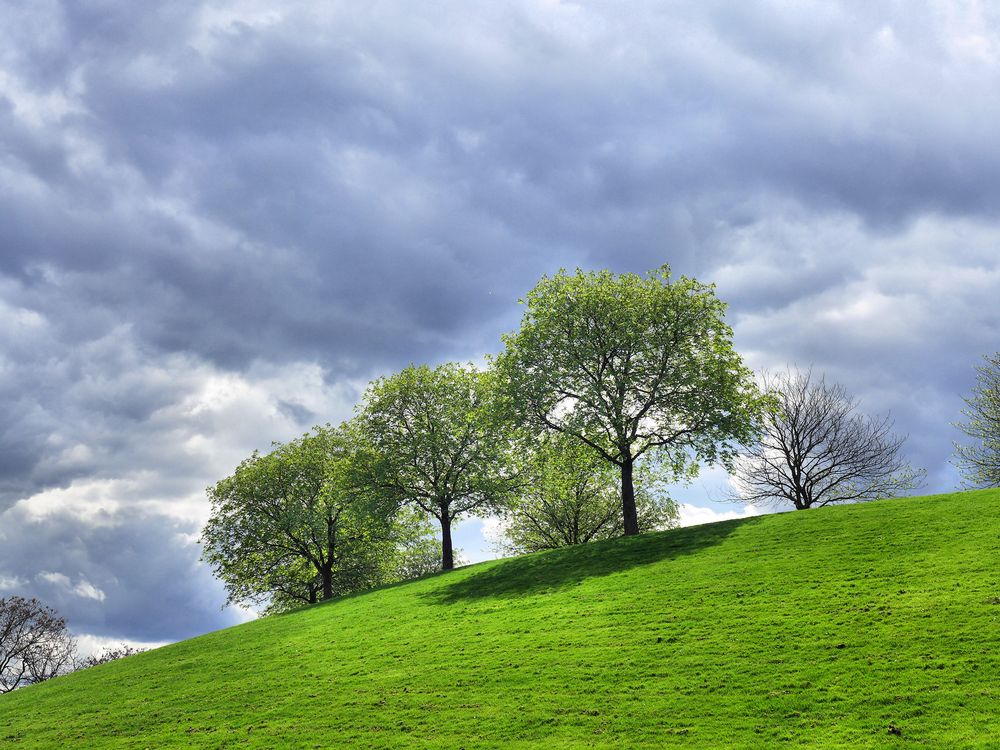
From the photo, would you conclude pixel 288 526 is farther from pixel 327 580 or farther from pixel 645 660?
pixel 645 660

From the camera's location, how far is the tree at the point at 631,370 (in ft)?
159

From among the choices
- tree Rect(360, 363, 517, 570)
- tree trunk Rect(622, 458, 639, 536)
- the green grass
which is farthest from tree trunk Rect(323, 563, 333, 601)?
tree trunk Rect(622, 458, 639, 536)

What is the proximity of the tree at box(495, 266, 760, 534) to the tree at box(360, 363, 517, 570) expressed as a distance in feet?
33.5

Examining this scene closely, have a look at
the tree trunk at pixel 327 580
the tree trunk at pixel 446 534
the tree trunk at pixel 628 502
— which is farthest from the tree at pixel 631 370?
the tree trunk at pixel 327 580

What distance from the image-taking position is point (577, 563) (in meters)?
43.6

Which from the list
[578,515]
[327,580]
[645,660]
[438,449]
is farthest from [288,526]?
[645,660]

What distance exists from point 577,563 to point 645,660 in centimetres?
1861

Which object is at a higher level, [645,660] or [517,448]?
[517,448]

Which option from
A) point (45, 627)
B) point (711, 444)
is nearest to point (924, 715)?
point (711, 444)

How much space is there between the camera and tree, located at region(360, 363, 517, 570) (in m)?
61.3

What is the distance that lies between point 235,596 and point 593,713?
59.4 metres

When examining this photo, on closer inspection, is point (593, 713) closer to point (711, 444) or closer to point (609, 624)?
point (609, 624)

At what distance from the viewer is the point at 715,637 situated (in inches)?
1017

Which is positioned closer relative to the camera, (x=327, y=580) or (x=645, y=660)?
(x=645, y=660)
